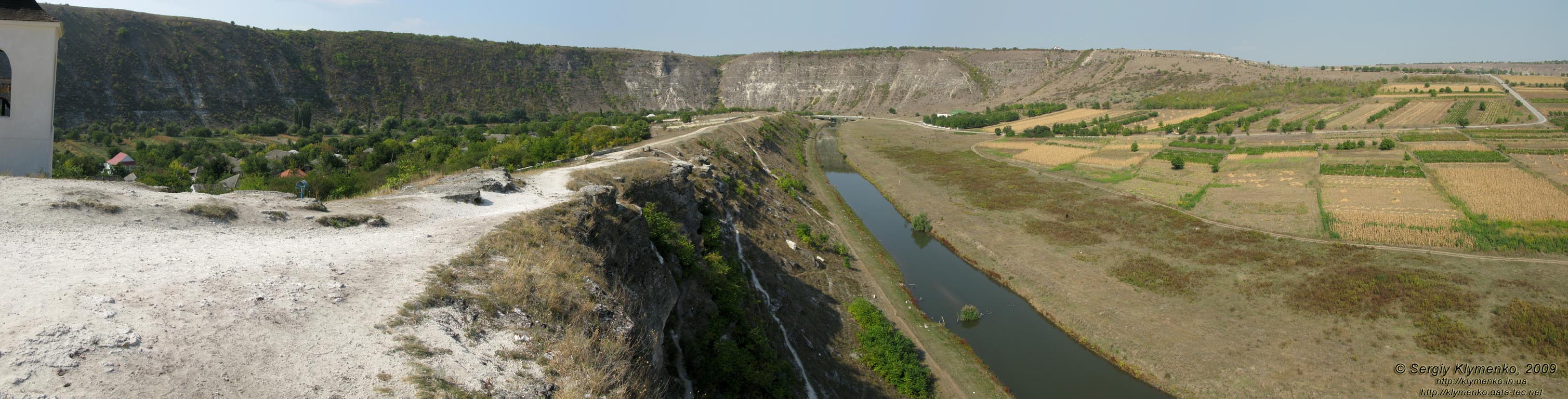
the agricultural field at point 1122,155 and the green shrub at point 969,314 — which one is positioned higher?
the agricultural field at point 1122,155

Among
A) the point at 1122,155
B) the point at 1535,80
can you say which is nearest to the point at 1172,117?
the point at 1122,155

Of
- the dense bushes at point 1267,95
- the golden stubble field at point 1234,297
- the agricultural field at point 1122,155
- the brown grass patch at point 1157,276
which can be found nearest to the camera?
the golden stubble field at point 1234,297

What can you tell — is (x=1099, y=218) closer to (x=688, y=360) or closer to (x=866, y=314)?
(x=866, y=314)

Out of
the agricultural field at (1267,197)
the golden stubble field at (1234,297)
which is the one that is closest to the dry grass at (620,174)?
the golden stubble field at (1234,297)

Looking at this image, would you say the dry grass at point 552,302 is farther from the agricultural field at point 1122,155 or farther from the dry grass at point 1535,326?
the agricultural field at point 1122,155

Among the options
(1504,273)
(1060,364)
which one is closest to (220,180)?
(1060,364)

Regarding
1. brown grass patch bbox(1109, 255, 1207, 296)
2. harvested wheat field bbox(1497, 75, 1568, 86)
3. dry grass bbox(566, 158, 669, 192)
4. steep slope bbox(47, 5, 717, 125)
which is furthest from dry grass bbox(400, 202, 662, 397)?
harvested wheat field bbox(1497, 75, 1568, 86)

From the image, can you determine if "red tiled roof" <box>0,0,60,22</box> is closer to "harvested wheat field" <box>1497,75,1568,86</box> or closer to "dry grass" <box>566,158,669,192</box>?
"dry grass" <box>566,158,669,192</box>

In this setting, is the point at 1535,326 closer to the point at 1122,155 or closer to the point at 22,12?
the point at 1122,155
